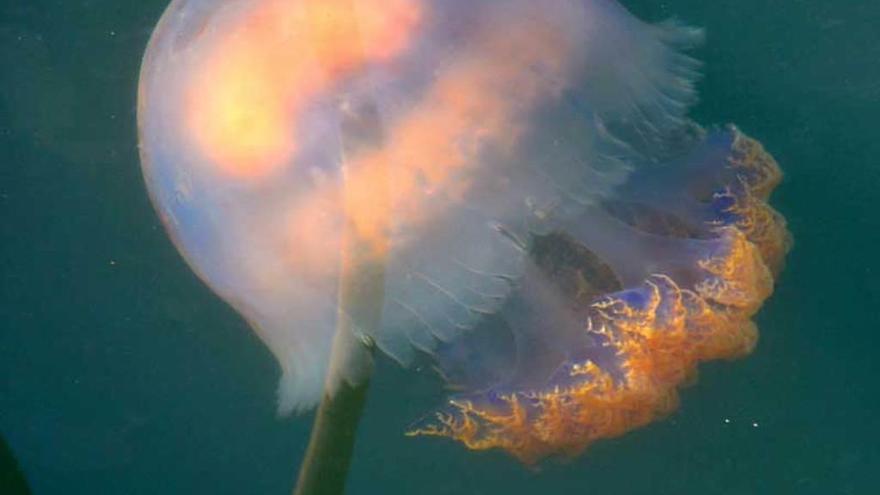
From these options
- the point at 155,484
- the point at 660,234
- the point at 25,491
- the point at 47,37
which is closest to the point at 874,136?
the point at 660,234

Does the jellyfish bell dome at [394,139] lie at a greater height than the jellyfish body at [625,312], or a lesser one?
greater

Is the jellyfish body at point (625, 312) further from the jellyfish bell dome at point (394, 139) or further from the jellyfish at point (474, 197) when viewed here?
the jellyfish bell dome at point (394, 139)

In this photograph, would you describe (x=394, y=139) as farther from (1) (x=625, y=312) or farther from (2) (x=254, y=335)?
(2) (x=254, y=335)

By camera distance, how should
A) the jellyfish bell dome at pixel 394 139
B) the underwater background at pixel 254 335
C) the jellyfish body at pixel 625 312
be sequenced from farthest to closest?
the underwater background at pixel 254 335, the jellyfish body at pixel 625 312, the jellyfish bell dome at pixel 394 139

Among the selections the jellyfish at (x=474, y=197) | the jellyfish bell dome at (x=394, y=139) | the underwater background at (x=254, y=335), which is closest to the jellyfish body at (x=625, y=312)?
A: the jellyfish at (x=474, y=197)

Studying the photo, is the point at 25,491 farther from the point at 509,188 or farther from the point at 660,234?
the point at 660,234
